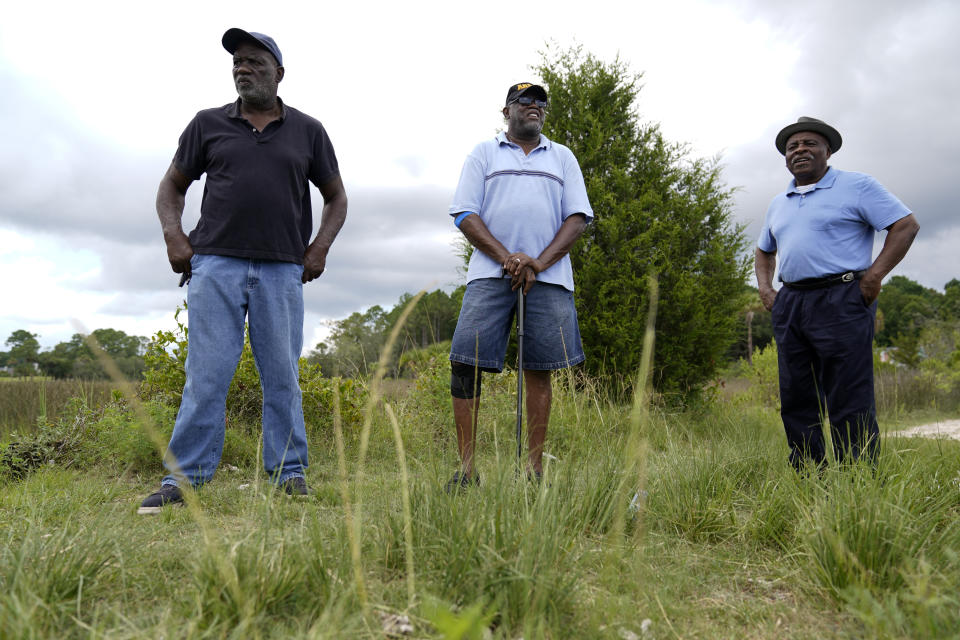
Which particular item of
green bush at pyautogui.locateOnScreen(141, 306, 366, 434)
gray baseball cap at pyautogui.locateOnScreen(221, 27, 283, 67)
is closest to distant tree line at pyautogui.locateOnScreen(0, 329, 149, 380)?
green bush at pyautogui.locateOnScreen(141, 306, 366, 434)

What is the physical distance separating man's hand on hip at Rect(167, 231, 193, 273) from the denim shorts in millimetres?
1490

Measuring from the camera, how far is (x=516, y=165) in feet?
11.7

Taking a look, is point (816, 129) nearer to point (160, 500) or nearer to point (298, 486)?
point (298, 486)

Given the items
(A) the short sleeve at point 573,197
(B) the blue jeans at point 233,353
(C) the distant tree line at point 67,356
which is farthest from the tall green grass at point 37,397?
(A) the short sleeve at point 573,197

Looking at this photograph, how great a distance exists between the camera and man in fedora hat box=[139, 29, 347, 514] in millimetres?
3305

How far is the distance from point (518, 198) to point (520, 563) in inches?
85.6

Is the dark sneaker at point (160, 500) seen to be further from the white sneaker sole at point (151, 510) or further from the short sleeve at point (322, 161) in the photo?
the short sleeve at point (322, 161)

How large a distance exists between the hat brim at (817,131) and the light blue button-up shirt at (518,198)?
51.8 inches

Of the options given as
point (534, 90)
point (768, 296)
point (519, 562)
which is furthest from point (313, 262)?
point (768, 296)

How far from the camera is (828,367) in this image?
141 inches

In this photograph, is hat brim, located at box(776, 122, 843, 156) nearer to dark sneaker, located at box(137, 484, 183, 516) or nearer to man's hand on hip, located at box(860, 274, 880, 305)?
man's hand on hip, located at box(860, 274, 880, 305)

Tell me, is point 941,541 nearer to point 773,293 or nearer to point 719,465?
point 719,465

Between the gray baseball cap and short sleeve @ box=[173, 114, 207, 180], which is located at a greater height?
the gray baseball cap

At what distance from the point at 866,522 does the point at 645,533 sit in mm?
782
